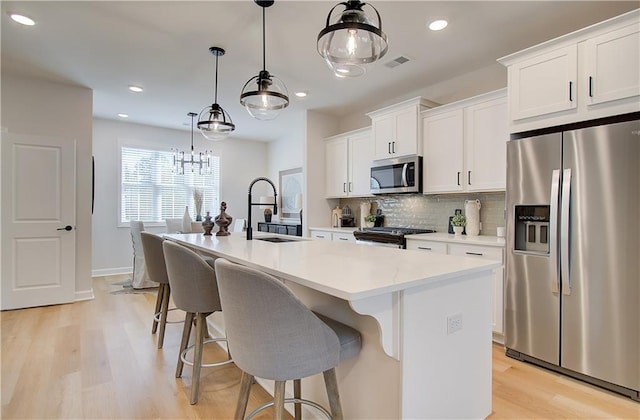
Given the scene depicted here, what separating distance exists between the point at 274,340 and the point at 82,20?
300cm

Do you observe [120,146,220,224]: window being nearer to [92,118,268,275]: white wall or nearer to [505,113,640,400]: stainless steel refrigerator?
[92,118,268,275]: white wall

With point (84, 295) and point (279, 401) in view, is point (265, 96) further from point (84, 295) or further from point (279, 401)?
point (84, 295)

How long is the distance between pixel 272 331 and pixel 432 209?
333 centimetres

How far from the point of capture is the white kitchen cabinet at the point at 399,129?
12.5 ft

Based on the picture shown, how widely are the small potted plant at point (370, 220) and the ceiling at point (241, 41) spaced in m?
1.65

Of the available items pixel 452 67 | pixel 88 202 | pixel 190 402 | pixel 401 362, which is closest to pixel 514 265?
pixel 401 362

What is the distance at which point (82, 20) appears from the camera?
8.68ft

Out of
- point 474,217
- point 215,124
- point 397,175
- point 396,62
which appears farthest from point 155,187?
point 474,217

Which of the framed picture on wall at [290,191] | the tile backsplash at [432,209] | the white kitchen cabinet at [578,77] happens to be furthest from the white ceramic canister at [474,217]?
the framed picture on wall at [290,191]

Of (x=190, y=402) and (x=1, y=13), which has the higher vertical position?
(x=1, y=13)

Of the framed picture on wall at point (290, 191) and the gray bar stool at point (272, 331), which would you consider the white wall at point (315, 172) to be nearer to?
the framed picture on wall at point (290, 191)

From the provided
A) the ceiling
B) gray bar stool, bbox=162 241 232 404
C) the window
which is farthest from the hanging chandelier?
gray bar stool, bbox=162 241 232 404

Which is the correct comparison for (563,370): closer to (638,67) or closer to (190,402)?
(638,67)

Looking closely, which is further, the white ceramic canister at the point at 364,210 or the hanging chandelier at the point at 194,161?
the hanging chandelier at the point at 194,161
